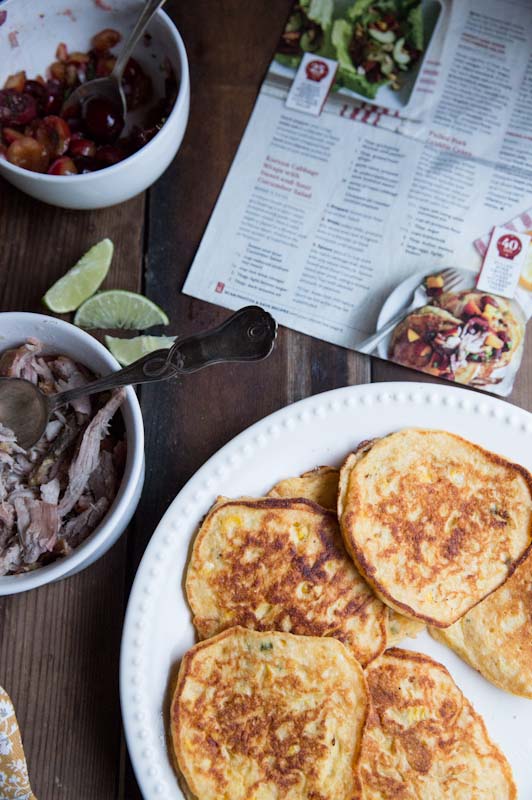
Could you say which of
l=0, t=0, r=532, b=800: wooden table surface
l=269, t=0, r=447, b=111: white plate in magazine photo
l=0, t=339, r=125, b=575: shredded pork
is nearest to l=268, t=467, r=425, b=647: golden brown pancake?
l=0, t=0, r=532, b=800: wooden table surface

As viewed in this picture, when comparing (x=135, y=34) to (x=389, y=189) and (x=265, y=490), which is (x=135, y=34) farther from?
(x=265, y=490)

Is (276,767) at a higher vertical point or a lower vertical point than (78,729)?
higher

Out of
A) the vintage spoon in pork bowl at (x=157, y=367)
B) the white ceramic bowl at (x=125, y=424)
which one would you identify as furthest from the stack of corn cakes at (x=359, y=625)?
the vintage spoon in pork bowl at (x=157, y=367)

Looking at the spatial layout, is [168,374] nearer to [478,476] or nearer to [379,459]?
[379,459]

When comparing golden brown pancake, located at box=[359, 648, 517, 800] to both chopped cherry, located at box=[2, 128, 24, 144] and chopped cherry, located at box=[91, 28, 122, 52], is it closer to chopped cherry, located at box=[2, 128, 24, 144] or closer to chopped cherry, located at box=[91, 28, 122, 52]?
chopped cherry, located at box=[2, 128, 24, 144]

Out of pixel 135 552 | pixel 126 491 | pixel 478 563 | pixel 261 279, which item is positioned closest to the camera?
pixel 126 491

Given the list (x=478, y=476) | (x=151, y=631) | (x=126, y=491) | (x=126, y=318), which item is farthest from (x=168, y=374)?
(x=478, y=476)
